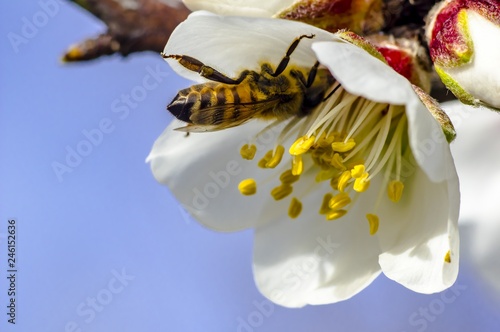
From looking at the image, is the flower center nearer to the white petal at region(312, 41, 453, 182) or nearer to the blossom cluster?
the blossom cluster

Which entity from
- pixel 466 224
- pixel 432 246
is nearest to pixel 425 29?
pixel 432 246

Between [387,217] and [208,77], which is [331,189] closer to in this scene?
[387,217]

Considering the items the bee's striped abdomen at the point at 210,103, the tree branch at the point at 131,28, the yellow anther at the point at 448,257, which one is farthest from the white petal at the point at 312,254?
the tree branch at the point at 131,28

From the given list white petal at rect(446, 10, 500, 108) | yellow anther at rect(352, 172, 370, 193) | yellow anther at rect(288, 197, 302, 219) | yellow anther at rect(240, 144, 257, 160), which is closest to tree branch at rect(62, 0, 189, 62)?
yellow anther at rect(240, 144, 257, 160)

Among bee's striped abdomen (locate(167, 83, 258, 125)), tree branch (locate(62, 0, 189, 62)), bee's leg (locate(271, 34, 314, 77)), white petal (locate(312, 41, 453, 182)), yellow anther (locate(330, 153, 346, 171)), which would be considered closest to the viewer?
white petal (locate(312, 41, 453, 182))

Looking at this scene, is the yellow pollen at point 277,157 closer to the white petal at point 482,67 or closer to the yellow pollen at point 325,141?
the yellow pollen at point 325,141

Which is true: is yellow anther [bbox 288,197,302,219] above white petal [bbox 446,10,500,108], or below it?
below
